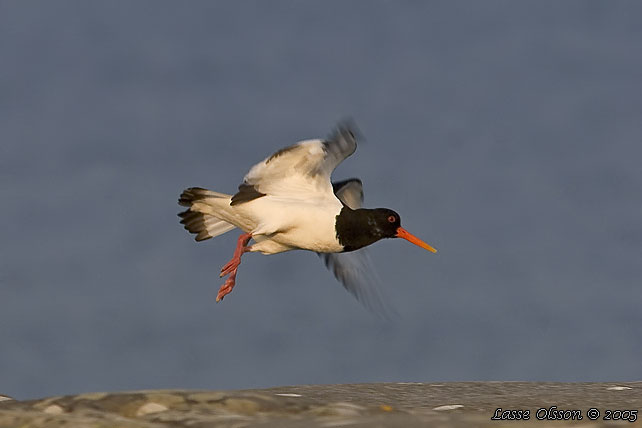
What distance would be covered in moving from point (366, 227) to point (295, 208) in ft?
3.57

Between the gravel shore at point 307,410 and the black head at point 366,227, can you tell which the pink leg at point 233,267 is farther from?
the gravel shore at point 307,410

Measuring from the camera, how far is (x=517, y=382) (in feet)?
34.8

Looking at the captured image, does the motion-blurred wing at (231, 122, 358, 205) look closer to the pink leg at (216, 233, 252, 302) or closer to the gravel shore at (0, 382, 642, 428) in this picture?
the pink leg at (216, 233, 252, 302)

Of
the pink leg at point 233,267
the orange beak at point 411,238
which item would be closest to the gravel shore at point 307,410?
the pink leg at point 233,267

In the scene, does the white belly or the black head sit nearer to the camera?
the white belly

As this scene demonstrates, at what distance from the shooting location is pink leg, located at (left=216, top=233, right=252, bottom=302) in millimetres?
10844

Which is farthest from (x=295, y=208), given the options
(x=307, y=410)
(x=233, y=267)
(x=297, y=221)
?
(x=307, y=410)

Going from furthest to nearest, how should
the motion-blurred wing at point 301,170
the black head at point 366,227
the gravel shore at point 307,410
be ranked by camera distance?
the black head at point 366,227 → the motion-blurred wing at point 301,170 → the gravel shore at point 307,410

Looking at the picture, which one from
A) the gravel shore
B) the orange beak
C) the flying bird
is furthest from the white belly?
the gravel shore

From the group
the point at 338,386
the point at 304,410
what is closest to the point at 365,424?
the point at 304,410

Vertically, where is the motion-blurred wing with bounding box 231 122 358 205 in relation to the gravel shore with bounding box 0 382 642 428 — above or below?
above

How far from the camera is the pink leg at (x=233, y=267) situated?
10844 mm

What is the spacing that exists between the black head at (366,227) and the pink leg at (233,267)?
117 cm

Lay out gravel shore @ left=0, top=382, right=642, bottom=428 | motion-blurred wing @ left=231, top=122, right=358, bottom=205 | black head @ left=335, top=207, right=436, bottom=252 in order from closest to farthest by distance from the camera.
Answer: gravel shore @ left=0, top=382, right=642, bottom=428
motion-blurred wing @ left=231, top=122, right=358, bottom=205
black head @ left=335, top=207, right=436, bottom=252
